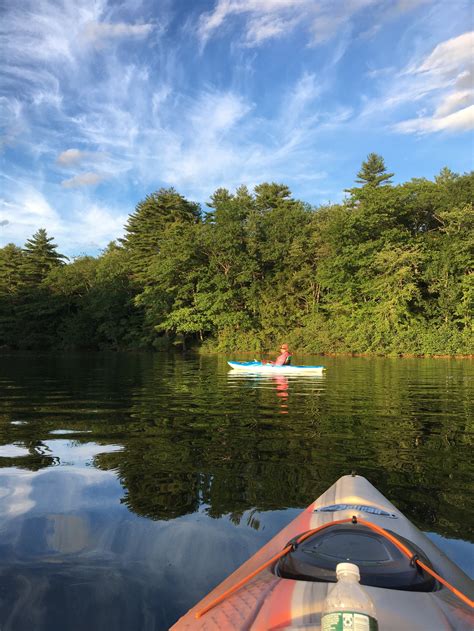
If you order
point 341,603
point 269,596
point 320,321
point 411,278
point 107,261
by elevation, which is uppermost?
point 107,261

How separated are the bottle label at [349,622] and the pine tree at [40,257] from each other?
163 ft

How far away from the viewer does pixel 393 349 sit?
30.1m


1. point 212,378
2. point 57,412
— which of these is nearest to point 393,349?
point 212,378

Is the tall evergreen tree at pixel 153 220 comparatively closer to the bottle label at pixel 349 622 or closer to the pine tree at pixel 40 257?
the pine tree at pixel 40 257

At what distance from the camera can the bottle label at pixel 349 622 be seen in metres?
1.52

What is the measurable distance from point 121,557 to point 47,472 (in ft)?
8.12

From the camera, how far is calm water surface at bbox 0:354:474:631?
10.1 ft

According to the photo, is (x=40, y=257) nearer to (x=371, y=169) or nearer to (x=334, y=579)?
(x=371, y=169)

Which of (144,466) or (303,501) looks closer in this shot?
(303,501)

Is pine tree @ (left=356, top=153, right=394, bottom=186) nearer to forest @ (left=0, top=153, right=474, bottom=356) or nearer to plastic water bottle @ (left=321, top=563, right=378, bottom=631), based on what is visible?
forest @ (left=0, top=153, right=474, bottom=356)

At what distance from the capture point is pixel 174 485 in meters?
5.00

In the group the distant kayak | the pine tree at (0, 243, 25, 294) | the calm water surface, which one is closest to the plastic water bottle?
the calm water surface

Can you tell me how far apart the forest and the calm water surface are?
2150cm

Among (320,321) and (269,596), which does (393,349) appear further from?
(269,596)
